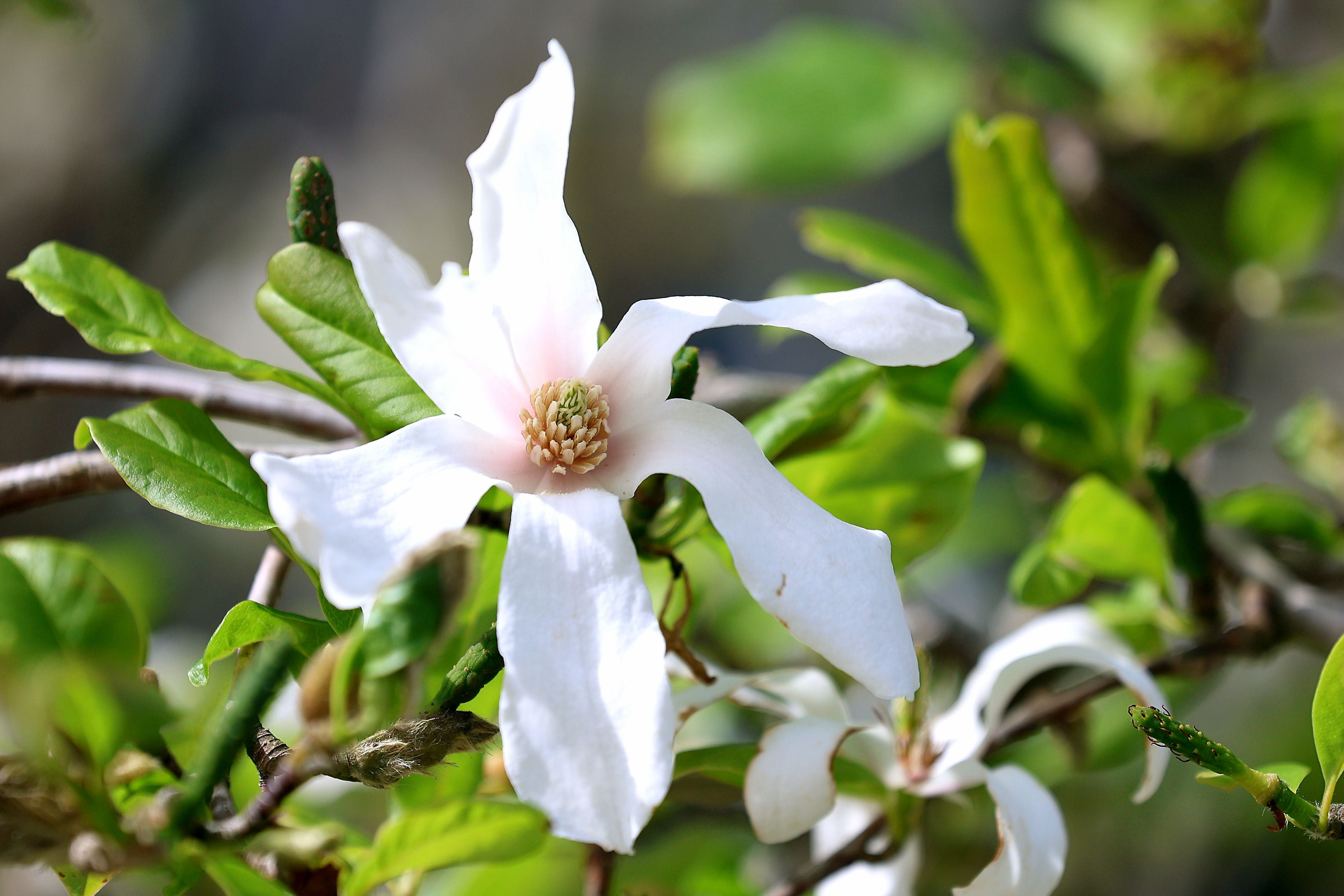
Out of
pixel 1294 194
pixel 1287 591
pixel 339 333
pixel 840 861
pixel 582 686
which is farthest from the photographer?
pixel 1294 194

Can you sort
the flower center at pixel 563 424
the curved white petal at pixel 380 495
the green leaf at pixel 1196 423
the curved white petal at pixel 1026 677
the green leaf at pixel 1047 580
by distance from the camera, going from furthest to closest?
the green leaf at pixel 1196 423, the green leaf at pixel 1047 580, the curved white petal at pixel 1026 677, the flower center at pixel 563 424, the curved white petal at pixel 380 495

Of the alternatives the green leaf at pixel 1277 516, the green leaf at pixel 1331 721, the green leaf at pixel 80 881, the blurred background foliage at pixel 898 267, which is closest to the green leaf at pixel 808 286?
the blurred background foliage at pixel 898 267

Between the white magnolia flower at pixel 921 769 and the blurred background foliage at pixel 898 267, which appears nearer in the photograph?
the white magnolia flower at pixel 921 769

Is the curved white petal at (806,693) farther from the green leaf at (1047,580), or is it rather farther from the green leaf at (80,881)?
the green leaf at (80,881)

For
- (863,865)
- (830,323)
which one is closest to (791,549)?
(830,323)

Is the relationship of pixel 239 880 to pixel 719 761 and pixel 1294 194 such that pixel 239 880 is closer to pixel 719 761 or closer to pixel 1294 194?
pixel 719 761

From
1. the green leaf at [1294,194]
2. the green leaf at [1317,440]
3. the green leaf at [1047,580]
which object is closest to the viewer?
the green leaf at [1047,580]

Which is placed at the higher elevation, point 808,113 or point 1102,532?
point 808,113

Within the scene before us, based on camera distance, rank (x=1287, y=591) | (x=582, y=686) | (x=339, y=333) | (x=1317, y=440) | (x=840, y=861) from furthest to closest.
Result: (x=1317, y=440) < (x=1287, y=591) < (x=840, y=861) < (x=339, y=333) < (x=582, y=686)
